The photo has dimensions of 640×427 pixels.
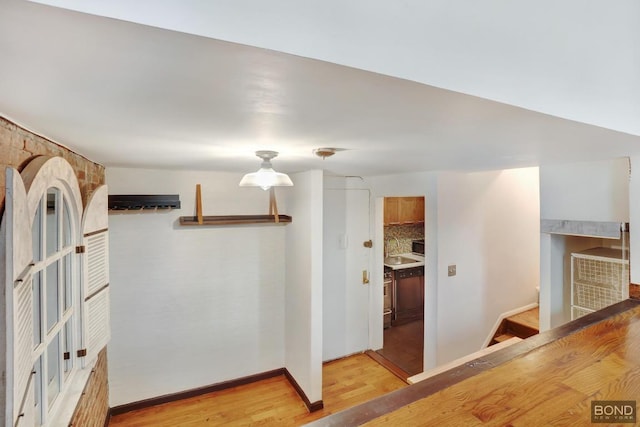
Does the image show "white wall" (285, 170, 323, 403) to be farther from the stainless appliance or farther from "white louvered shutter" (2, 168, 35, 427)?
the stainless appliance

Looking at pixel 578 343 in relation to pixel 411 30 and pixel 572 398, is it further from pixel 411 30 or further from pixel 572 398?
pixel 411 30

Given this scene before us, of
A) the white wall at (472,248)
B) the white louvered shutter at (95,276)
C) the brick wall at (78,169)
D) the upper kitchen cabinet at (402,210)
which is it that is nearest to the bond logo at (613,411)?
the brick wall at (78,169)

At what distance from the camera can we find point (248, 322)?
342 centimetres

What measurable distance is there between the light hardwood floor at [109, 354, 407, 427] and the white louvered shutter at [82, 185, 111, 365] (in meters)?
1.15

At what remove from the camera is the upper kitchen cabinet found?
4789 millimetres

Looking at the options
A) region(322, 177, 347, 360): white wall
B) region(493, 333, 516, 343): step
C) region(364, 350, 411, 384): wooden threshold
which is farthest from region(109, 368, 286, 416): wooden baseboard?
region(493, 333, 516, 343): step

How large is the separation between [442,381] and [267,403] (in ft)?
8.24

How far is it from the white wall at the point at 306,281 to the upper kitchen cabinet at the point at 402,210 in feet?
6.31

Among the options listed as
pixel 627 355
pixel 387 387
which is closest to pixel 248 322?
pixel 387 387

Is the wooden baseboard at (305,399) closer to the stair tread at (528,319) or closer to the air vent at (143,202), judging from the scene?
the air vent at (143,202)

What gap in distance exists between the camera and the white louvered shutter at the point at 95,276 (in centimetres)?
194

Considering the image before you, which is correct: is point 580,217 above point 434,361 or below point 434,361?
above

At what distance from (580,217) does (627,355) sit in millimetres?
1349

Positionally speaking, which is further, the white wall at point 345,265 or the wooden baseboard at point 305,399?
the white wall at point 345,265
